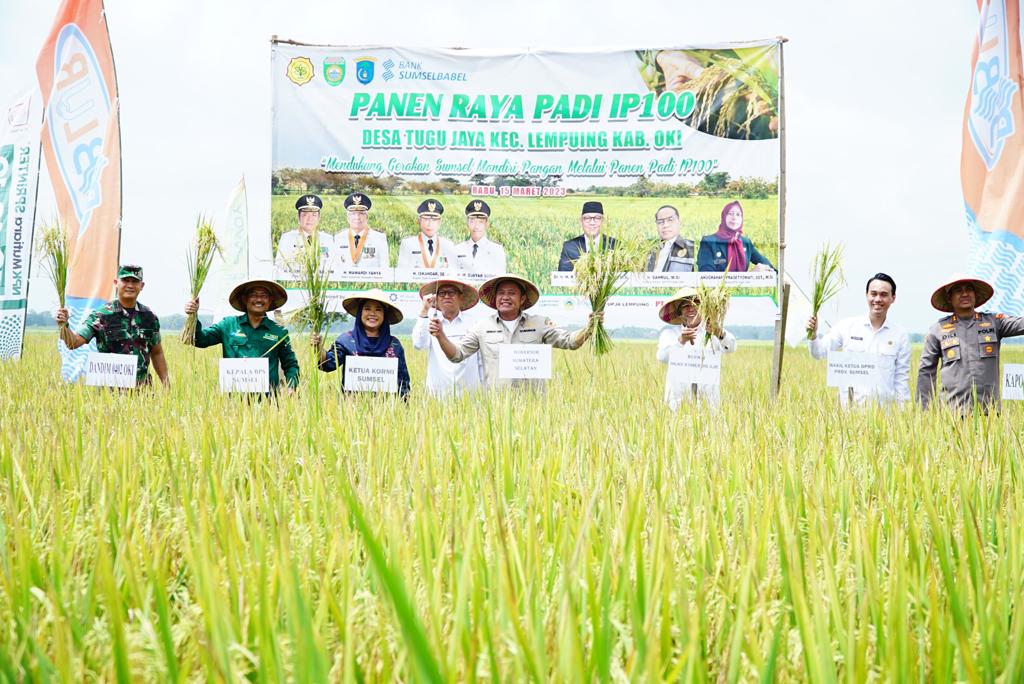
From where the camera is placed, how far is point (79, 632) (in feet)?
3.32

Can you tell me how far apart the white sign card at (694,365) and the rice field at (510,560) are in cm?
140

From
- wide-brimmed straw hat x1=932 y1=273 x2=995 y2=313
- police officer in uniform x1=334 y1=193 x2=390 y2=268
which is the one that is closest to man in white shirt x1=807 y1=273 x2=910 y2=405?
wide-brimmed straw hat x1=932 y1=273 x2=995 y2=313

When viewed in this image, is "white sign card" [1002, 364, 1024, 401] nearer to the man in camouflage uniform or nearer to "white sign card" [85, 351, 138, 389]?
the man in camouflage uniform

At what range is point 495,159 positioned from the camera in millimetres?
7824

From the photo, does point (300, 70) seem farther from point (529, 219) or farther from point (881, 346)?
point (881, 346)

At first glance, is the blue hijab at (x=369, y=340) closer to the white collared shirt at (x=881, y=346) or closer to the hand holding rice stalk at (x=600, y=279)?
the hand holding rice stalk at (x=600, y=279)

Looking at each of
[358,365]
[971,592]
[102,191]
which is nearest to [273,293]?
[358,365]

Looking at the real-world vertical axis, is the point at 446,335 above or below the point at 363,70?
below

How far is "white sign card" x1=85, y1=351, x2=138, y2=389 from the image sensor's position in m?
4.43

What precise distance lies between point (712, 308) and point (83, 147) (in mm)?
5620

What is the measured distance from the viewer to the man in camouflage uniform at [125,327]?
4.59 meters

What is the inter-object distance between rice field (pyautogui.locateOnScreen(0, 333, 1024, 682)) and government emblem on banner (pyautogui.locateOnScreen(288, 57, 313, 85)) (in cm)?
580

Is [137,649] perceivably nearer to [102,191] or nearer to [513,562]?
[513,562]

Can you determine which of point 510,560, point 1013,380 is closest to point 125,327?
point 510,560
